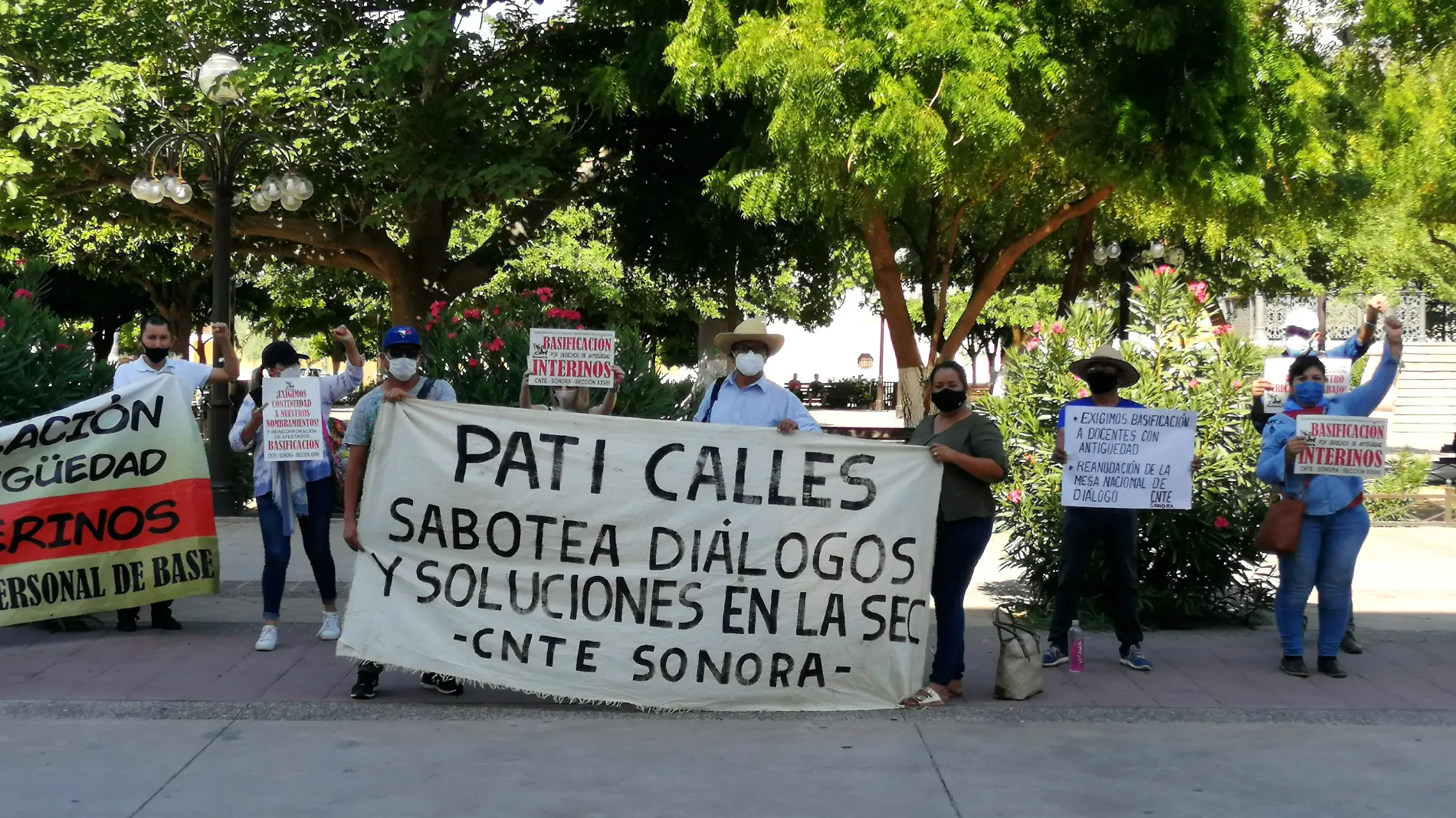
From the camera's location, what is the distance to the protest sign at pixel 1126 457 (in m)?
7.10

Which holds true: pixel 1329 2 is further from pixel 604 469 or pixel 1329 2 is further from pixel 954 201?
pixel 604 469

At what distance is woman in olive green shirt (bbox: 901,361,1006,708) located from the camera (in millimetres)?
6523

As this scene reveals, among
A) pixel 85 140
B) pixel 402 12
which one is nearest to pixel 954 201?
pixel 402 12

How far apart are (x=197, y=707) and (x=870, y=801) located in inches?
126

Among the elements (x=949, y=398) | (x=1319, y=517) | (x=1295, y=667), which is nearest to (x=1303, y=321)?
(x=1319, y=517)

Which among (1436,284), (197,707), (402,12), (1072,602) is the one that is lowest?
(197,707)

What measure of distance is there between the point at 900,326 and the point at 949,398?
1224 centimetres

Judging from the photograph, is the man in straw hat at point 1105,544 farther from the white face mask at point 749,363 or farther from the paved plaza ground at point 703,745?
the white face mask at point 749,363

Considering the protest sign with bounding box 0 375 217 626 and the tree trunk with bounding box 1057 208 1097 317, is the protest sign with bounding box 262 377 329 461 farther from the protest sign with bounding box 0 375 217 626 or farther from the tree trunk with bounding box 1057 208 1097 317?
the tree trunk with bounding box 1057 208 1097 317

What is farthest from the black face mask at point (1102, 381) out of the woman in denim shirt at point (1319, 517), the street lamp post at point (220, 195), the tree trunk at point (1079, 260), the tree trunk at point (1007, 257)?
the tree trunk at point (1079, 260)

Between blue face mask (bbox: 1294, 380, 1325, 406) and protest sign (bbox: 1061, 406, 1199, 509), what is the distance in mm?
682

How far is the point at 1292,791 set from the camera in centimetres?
541

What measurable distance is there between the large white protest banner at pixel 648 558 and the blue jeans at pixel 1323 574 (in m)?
2.08

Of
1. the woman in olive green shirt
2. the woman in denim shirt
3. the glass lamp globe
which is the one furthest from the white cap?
the glass lamp globe
